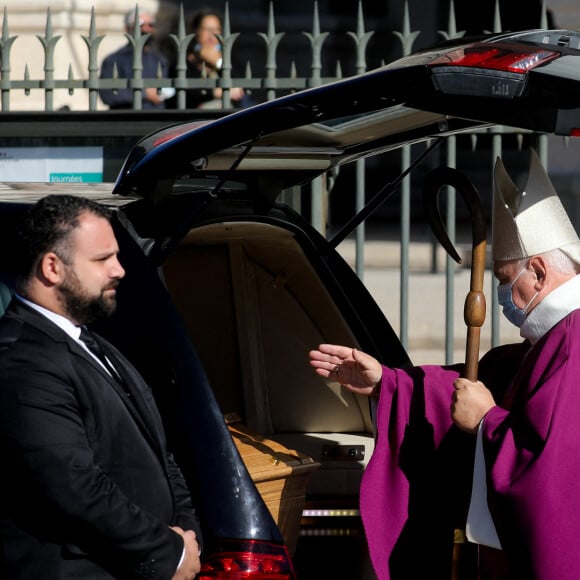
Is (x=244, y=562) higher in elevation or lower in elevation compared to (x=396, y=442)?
lower

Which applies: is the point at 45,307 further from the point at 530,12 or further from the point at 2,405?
the point at 530,12

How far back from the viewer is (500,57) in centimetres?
262

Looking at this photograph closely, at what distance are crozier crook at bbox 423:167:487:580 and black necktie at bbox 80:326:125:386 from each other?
2.79 feet

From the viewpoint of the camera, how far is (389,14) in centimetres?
1330

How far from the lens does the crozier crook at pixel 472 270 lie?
311 centimetres

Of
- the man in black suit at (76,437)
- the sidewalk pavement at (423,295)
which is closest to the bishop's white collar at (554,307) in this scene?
the man in black suit at (76,437)

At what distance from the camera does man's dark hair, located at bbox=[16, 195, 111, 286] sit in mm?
2789

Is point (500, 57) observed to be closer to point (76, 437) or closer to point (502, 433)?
point (502, 433)

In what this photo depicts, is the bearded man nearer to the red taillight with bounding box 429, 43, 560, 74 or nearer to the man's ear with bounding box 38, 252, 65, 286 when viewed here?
the red taillight with bounding box 429, 43, 560, 74

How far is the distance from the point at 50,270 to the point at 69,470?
17.7 inches

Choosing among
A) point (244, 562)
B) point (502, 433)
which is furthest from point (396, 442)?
point (244, 562)

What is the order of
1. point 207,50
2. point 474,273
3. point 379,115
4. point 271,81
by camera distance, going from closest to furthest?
point 474,273 → point 379,115 → point 271,81 → point 207,50

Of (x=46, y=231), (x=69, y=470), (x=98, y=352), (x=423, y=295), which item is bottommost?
(x=423, y=295)

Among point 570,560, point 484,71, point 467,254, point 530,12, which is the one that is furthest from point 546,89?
point 530,12
